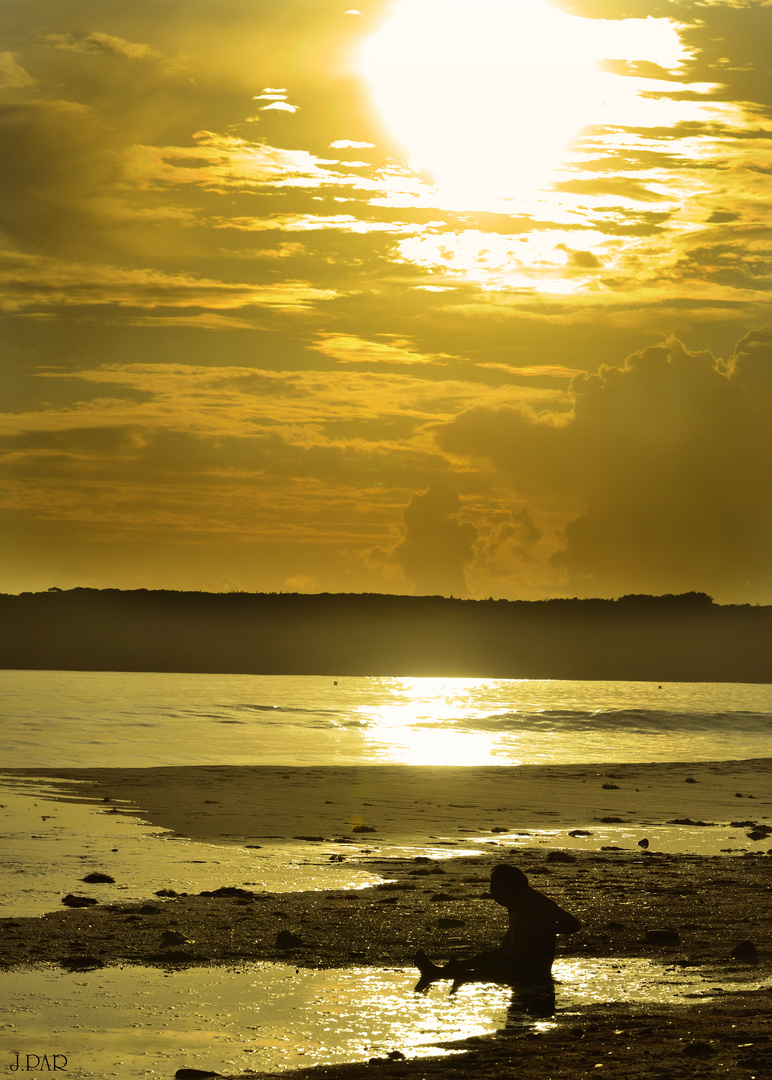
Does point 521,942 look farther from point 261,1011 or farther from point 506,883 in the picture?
point 261,1011

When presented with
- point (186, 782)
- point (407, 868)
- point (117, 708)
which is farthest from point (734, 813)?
point (117, 708)

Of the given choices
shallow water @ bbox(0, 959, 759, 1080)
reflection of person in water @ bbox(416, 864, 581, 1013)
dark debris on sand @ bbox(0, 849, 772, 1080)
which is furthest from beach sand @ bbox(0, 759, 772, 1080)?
reflection of person in water @ bbox(416, 864, 581, 1013)

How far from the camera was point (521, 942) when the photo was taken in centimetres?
984

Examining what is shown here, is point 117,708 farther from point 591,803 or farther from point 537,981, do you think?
point 537,981

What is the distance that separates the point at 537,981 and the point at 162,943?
3442mm

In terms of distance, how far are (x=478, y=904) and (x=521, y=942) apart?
3.25m

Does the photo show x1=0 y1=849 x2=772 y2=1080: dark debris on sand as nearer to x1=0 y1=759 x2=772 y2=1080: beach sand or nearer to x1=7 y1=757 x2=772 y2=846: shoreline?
x1=0 y1=759 x2=772 y2=1080: beach sand

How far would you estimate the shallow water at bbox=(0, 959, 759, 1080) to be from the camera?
7734 mm

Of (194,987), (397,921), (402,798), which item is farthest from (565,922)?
(402,798)

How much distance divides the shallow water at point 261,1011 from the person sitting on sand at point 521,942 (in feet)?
0.61

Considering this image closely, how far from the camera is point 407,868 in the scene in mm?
15562

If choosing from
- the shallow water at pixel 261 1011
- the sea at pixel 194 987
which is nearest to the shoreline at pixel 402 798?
the sea at pixel 194 987

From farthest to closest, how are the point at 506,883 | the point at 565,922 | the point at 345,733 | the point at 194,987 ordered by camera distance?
the point at 345,733 < the point at 565,922 < the point at 506,883 < the point at 194,987

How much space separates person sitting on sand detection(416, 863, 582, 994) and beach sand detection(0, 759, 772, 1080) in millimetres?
693
